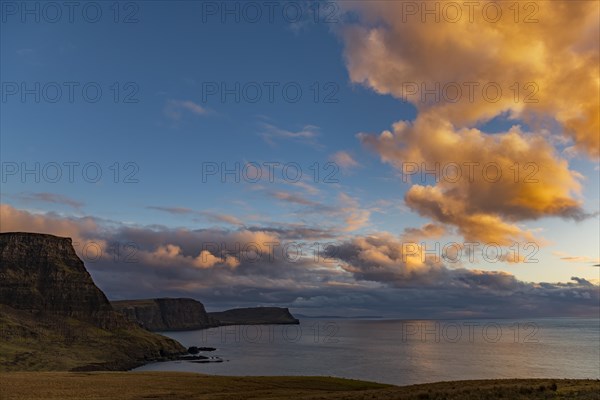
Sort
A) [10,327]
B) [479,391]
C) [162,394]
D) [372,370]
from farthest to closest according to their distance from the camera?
[10,327]
[372,370]
[162,394]
[479,391]

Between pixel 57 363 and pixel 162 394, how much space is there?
107237 mm

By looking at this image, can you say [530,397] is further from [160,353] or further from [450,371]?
[160,353]

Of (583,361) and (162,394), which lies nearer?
(162,394)

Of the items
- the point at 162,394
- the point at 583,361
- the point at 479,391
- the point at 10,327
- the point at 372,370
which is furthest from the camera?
the point at 583,361

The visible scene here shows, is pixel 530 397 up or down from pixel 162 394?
up

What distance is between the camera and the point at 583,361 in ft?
574

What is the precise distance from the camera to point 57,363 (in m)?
142

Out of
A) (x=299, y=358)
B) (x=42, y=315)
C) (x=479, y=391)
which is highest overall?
(x=479, y=391)

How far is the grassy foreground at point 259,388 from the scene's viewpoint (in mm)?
38000

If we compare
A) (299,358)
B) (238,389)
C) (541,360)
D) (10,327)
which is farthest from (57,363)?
(541,360)

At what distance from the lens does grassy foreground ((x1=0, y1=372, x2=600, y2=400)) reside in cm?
3800

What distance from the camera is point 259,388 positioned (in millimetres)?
64812

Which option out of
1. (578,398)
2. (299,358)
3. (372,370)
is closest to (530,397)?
(578,398)

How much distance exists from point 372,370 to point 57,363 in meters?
99.0
